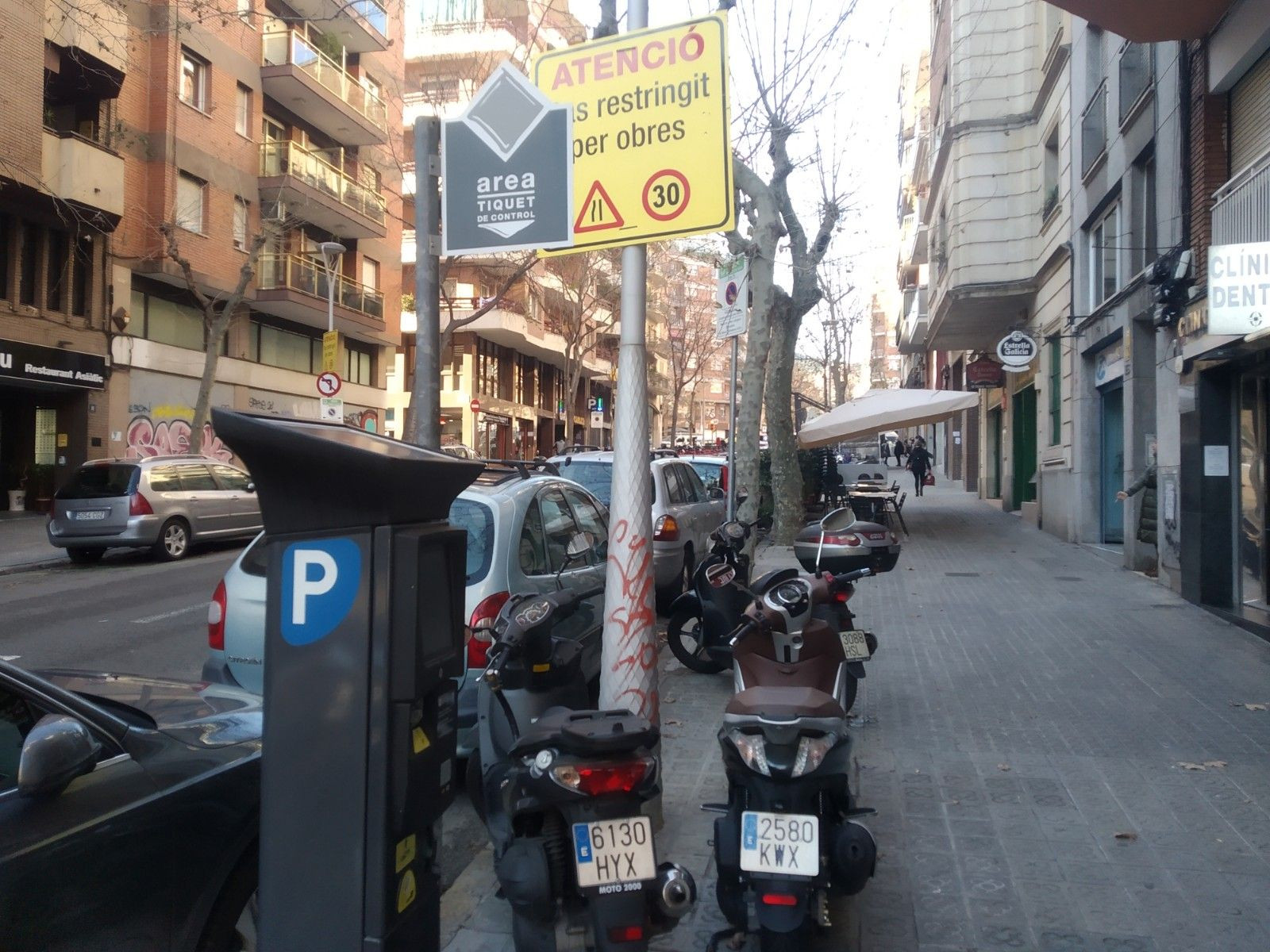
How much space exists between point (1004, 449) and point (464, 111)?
867 inches

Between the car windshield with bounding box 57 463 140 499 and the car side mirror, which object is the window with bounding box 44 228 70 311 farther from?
the car side mirror

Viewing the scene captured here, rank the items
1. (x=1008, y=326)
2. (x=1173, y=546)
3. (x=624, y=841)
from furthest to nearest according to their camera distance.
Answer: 1. (x=1008, y=326)
2. (x=1173, y=546)
3. (x=624, y=841)

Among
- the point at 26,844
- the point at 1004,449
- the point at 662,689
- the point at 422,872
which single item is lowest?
the point at 662,689

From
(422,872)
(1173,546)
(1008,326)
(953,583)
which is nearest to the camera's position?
(422,872)

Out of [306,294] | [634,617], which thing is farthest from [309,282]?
[634,617]

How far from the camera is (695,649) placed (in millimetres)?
7918

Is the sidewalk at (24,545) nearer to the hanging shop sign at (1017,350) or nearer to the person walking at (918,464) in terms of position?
the hanging shop sign at (1017,350)

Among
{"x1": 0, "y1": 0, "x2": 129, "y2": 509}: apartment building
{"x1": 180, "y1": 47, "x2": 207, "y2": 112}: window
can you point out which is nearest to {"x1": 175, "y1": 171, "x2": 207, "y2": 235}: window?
{"x1": 180, "y1": 47, "x2": 207, "y2": 112}: window

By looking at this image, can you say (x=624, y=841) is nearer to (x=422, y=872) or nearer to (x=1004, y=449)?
(x=422, y=872)

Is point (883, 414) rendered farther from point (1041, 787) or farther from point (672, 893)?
point (672, 893)

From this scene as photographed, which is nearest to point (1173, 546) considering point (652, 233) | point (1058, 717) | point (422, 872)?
point (1058, 717)

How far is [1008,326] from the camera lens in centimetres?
2328

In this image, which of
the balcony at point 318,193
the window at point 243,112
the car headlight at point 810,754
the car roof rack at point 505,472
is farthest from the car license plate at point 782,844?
the window at point 243,112

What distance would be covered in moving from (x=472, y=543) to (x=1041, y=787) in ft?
10.5
